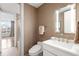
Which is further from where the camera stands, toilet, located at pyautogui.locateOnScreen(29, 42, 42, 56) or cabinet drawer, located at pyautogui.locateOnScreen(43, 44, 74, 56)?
toilet, located at pyautogui.locateOnScreen(29, 42, 42, 56)

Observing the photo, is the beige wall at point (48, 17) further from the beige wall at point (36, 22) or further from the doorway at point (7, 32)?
the doorway at point (7, 32)

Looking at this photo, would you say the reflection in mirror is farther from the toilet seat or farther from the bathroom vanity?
the toilet seat

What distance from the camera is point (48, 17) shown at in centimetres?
171

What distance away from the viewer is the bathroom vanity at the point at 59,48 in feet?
4.84

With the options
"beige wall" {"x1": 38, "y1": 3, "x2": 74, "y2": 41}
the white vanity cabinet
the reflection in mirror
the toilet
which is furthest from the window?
the toilet

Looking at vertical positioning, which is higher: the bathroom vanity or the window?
the window

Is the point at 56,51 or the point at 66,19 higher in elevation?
the point at 66,19

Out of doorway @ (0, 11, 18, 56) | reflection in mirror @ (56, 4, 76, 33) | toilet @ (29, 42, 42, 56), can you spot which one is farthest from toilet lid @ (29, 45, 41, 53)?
reflection in mirror @ (56, 4, 76, 33)

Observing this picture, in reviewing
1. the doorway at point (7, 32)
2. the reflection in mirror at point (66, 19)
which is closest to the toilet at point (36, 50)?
the doorway at point (7, 32)

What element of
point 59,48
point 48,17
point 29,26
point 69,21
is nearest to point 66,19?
point 69,21

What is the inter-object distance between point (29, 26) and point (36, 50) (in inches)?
14.8

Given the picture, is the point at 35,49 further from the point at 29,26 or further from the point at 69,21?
the point at 69,21

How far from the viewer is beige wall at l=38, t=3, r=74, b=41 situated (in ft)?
5.52

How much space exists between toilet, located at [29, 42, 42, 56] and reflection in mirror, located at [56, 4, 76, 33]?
363 millimetres
